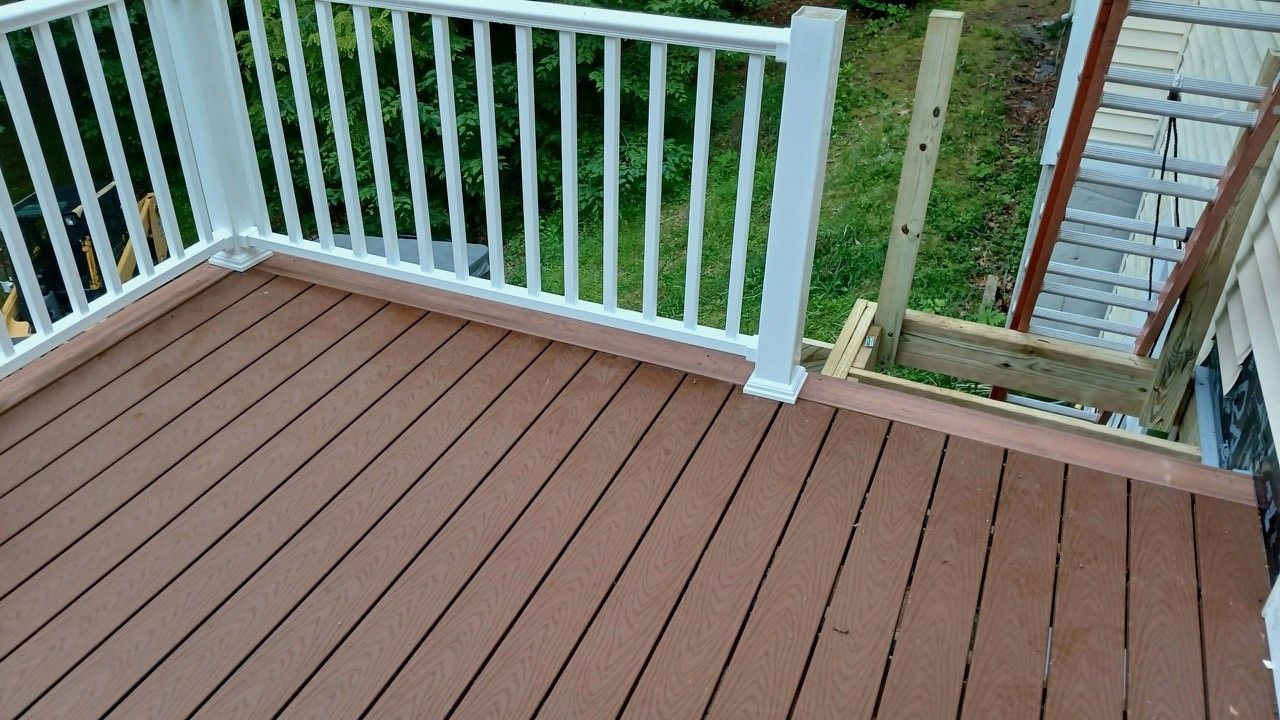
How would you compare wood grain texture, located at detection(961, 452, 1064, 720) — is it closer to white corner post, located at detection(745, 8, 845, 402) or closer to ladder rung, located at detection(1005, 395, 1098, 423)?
white corner post, located at detection(745, 8, 845, 402)

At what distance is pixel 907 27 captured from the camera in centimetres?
891

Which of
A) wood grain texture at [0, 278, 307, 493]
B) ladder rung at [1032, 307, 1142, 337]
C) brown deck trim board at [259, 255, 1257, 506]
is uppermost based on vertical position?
brown deck trim board at [259, 255, 1257, 506]

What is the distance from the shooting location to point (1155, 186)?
10.7ft

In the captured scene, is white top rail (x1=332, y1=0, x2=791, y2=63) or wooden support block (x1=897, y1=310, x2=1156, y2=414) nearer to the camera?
white top rail (x1=332, y1=0, x2=791, y2=63)

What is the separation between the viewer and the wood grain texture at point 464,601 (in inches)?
70.6

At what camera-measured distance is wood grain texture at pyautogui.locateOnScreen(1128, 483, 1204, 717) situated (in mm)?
1798

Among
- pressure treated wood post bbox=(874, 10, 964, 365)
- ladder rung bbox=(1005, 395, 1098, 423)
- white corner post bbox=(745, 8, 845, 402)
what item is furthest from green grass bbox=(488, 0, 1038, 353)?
white corner post bbox=(745, 8, 845, 402)

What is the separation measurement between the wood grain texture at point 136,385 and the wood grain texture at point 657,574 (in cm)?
140

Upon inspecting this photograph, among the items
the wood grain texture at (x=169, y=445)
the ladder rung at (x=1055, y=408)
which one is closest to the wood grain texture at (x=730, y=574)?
the wood grain texture at (x=169, y=445)

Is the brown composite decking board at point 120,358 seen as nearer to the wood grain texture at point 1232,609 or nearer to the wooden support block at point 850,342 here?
the wooden support block at point 850,342

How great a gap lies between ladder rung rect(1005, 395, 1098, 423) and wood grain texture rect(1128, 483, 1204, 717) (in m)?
2.26

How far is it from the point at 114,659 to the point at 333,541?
46cm

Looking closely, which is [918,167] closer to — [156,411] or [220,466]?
[220,466]

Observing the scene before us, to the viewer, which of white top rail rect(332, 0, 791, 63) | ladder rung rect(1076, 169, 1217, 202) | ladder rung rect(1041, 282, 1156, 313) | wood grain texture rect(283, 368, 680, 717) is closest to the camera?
wood grain texture rect(283, 368, 680, 717)
